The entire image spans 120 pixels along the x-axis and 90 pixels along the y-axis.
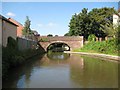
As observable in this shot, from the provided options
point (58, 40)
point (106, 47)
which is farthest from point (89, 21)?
point (106, 47)

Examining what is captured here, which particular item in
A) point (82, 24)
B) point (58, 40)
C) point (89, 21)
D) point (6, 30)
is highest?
point (89, 21)

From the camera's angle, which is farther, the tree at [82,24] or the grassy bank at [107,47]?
the tree at [82,24]

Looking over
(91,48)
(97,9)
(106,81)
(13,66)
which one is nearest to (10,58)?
(13,66)

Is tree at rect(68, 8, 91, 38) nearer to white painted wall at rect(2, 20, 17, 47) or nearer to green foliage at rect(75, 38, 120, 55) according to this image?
green foliage at rect(75, 38, 120, 55)

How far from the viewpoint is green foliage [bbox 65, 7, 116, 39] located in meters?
46.9

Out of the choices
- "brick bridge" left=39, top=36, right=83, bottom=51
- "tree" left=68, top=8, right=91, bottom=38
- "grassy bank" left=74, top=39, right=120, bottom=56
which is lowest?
"grassy bank" left=74, top=39, right=120, bottom=56

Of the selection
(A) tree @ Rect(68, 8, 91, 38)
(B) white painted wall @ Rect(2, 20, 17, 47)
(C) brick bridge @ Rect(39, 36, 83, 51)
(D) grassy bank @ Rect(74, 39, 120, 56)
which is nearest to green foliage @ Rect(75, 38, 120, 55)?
(D) grassy bank @ Rect(74, 39, 120, 56)

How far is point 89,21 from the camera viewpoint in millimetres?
47344

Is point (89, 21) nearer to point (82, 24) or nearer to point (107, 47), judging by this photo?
point (82, 24)

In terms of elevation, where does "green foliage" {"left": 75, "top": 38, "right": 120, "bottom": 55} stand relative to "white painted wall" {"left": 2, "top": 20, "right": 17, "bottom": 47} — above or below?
below

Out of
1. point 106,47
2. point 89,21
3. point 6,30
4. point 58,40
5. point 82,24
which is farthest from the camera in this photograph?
point 89,21

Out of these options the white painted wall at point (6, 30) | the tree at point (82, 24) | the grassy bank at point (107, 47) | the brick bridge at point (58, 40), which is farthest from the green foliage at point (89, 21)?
the white painted wall at point (6, 30)

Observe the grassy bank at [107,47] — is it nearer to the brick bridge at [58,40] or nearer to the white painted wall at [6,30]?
the brick bridge at [58,40]

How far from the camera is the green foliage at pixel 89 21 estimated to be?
154 feet
